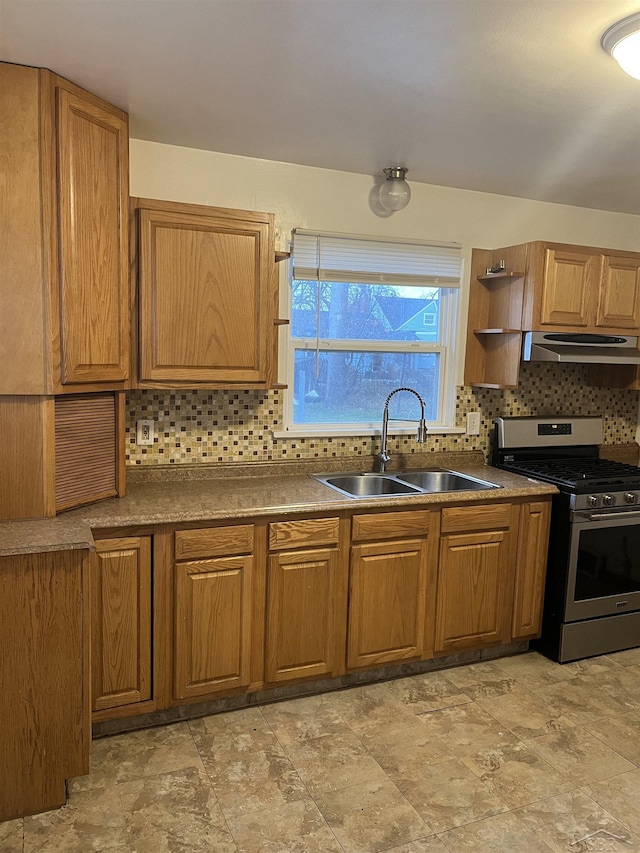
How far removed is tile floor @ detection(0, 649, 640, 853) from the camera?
199 centimetres

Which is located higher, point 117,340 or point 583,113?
point 583,113

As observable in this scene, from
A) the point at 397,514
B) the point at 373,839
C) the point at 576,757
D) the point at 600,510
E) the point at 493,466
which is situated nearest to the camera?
the point at 373,839

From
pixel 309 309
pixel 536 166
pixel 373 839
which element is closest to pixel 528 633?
pixel 373 839

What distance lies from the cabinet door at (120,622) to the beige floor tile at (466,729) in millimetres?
1167

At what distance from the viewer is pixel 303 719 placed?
2.64 metres

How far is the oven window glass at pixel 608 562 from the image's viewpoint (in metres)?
3.16

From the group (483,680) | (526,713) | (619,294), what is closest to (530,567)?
(483,680)

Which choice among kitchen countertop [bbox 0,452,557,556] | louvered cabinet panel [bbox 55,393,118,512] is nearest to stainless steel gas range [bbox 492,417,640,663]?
kitchen countertop [bbox 0,452,557,556]

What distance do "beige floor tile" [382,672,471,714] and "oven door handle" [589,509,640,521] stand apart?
1054 mm

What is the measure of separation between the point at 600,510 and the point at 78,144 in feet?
9.10

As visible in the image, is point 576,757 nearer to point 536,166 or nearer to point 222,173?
point 536,166

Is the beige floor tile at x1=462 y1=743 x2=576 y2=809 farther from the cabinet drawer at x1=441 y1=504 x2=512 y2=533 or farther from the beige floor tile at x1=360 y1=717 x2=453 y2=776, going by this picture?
the cabinet drawer at x1=441 y1=504 x2=512 y2=533

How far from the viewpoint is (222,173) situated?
295 cm

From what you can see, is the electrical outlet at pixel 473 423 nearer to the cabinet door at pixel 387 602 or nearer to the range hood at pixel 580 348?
the range hood at pixel 580 348
